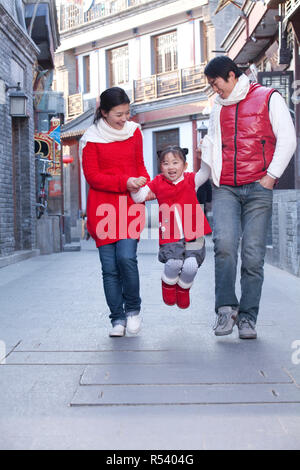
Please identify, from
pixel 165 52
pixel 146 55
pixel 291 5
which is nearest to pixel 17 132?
pixel 291 5

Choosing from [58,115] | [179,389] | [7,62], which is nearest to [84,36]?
[58,115]

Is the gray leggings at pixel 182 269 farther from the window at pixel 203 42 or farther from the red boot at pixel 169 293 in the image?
the window at pixel 203 42

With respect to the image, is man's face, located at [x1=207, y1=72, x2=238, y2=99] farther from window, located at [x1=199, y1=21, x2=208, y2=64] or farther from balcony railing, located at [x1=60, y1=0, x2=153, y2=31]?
balcony railing, located at [x1=60, y1=0, x2=153, y2=31]

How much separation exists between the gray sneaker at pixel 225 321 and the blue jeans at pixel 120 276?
577 mm

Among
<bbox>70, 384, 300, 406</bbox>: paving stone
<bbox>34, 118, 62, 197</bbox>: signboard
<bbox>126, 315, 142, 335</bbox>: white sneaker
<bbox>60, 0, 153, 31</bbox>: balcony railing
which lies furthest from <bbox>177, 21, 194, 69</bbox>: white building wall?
<bbox>70, 384, 300, 406</bbox>: paving stone

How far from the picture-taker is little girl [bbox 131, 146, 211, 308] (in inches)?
182

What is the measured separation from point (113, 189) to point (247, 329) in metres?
1.28

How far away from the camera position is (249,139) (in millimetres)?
Answer: 4375

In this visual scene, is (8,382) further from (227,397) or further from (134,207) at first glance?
(134,207)

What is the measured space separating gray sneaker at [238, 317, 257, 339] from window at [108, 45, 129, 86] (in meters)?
25.8

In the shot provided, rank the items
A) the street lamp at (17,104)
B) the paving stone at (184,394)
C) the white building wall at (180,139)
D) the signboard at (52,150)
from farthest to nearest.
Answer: the white building wall at (180,139), the signboard at (52,150), the street lamp at (17,104), the paving stone at (184,394)

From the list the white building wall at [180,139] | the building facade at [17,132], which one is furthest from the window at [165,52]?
the building facade at [17,132]

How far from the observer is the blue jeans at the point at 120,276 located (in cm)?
459

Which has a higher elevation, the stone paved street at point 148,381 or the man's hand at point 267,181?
the man's hand at point 267,181
